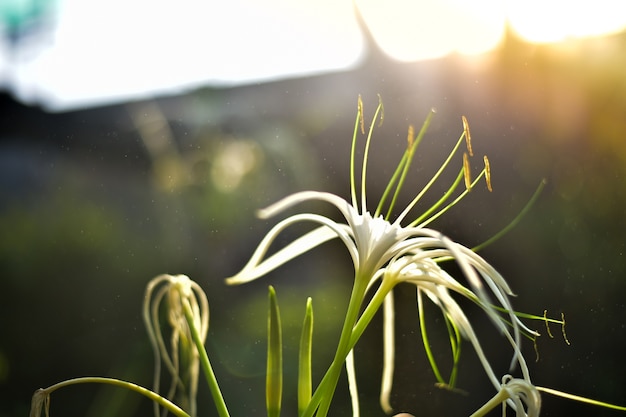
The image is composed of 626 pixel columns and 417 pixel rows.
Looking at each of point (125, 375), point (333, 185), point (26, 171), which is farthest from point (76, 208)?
point (333, 185)

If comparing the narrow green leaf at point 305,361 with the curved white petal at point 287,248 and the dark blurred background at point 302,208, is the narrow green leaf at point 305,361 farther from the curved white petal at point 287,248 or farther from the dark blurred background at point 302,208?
the dark blurred background at point 302,208

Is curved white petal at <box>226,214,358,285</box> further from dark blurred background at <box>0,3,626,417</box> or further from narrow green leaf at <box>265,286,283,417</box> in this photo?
dark blurred background at <box>0,3,626,417</box>

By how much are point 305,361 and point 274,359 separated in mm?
26

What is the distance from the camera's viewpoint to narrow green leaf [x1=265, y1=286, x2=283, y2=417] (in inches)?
19.2

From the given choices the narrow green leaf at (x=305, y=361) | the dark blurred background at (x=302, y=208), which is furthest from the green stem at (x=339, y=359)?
the dark blurred background at (x=302, y=208)

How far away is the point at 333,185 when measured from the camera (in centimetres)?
80

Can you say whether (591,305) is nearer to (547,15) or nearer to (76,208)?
(547,15)

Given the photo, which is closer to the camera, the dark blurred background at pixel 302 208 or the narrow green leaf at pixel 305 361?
the narrow green leaf at pixel 305 361

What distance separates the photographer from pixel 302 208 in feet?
2.81

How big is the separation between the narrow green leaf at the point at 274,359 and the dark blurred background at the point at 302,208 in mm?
248

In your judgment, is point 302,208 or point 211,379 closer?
point 211,379

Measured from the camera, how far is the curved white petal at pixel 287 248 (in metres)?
0.53

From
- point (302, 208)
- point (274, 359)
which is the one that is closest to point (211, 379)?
point (274, 359)

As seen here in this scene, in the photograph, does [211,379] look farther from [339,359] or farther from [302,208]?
[302,208]
